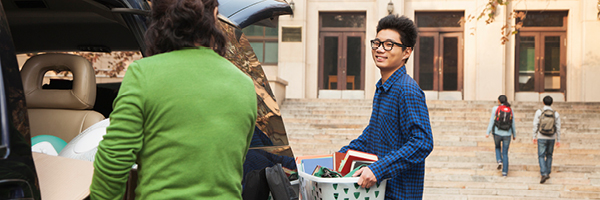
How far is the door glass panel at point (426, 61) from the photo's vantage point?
2028 cm

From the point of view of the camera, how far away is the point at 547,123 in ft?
29.0

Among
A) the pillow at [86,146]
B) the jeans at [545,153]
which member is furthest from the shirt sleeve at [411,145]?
the jeans at [545,153]

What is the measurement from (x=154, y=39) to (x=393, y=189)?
1424 millimetres

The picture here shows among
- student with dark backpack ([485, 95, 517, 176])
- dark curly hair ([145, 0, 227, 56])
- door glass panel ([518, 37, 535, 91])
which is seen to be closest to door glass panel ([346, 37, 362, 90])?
door glass panel ([518, 37, 535, 91])

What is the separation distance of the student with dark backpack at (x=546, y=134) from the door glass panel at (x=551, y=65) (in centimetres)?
1222

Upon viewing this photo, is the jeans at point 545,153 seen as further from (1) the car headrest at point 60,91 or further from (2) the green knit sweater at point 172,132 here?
(2) the green knit sweater at point 172,132

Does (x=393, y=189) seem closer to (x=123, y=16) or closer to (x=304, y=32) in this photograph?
(x=123, y=16)

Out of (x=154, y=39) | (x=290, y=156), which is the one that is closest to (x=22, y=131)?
(x=154, y=39)

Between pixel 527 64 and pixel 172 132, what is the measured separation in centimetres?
2096

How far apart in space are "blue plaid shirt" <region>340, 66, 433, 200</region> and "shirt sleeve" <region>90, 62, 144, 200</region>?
1.12 metres

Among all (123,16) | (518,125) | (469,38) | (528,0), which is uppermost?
(528,0)

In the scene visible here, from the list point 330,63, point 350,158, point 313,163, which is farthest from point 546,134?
point 330,63

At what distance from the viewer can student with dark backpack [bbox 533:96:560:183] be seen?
885 centimetres

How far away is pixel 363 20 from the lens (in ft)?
67.3
